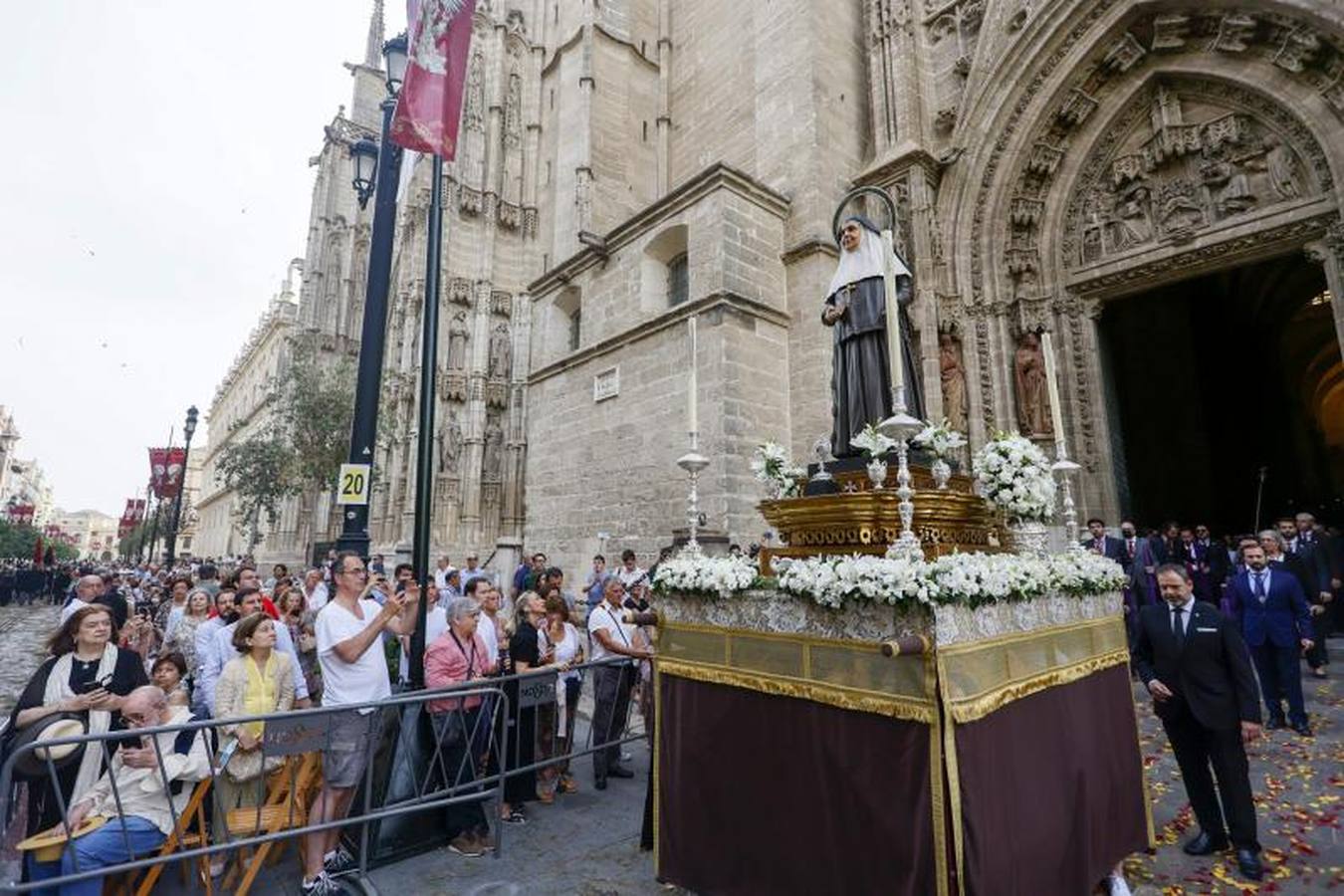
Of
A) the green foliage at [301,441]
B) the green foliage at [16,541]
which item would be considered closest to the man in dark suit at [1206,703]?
the green foliage at [301,441]

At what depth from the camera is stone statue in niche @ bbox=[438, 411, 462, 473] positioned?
70.7ft

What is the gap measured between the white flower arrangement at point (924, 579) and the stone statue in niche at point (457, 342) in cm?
2086

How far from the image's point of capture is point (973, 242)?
41.5 feet

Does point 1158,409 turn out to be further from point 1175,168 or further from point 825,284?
point 825,284

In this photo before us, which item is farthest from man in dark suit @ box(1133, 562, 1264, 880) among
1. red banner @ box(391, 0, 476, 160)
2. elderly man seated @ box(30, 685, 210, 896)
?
red banner @ box(391, 0, 476, 160)

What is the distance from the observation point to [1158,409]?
53.1 ft

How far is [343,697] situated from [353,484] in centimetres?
283

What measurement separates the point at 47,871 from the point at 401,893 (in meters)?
1.75

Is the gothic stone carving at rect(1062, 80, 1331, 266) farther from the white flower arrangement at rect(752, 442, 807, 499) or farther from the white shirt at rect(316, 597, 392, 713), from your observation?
the white shirt at rect(316, 597, 392, 713)

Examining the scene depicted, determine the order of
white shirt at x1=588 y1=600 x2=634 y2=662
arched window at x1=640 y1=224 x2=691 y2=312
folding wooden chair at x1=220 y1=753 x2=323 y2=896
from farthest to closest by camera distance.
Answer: arched window at x1=640 y1=224 x2=691 y2=312, white shirt at x1=588 y1=600 x2=634 y2=662, folding wooden chair at x1=220 y1=753 x2=323 y2=896

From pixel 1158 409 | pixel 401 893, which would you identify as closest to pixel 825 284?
pixel 1158 409

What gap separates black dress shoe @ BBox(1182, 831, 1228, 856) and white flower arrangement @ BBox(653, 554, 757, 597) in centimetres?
330

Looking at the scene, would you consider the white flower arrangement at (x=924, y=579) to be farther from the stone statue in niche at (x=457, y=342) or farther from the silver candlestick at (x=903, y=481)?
the stone statue in niche at (x=457, y=342)

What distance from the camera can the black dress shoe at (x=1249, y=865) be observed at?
3.74m
